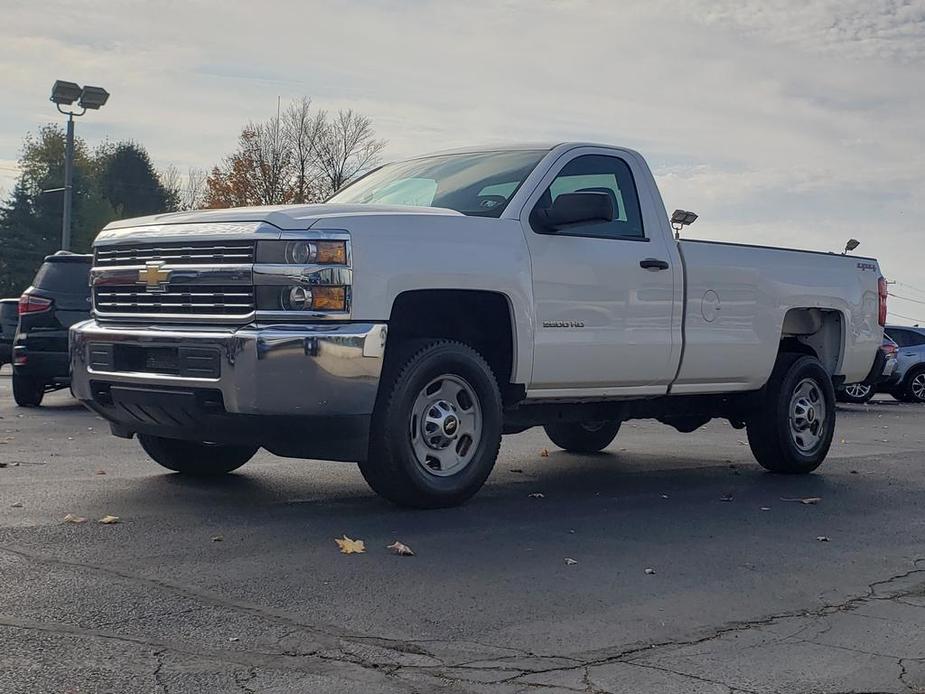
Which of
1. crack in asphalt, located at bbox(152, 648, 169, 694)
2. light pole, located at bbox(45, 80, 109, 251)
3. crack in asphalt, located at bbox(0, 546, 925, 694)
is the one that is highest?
light pole, located at bbox(45, 80, 109, 251)

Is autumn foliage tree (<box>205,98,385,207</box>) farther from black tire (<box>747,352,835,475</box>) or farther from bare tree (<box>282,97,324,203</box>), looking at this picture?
black tire (<box>747,352,835,475</box>)

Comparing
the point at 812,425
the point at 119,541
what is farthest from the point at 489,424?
the point at 812,425

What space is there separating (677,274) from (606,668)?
4606 mm

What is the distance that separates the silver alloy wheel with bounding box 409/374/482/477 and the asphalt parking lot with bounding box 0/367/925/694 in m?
0.31

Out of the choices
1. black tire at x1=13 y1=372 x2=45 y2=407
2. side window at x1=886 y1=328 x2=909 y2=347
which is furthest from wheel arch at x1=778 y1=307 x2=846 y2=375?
side window at x1=886 y1=328 x2=909 y2=347

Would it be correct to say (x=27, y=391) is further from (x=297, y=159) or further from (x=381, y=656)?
(x=297, y=159)

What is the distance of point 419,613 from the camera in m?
4.91

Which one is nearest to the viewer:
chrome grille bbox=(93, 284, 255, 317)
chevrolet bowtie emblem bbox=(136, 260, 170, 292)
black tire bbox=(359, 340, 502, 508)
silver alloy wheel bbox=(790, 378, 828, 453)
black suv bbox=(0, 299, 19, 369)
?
chrome grille bbox=(93, 284, 255, 317)

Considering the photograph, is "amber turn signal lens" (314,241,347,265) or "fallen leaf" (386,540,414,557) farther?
"amber turn signal lens" (314,241,347,265)

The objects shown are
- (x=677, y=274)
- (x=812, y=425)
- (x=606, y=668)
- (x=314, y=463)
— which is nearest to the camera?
(x=606, y=668)

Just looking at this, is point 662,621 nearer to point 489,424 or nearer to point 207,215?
point 489,424

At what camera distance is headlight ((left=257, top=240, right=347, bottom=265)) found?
642cm

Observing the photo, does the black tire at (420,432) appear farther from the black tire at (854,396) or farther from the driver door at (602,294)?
the black tire at (854,396)

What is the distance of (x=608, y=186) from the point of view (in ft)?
28.0
